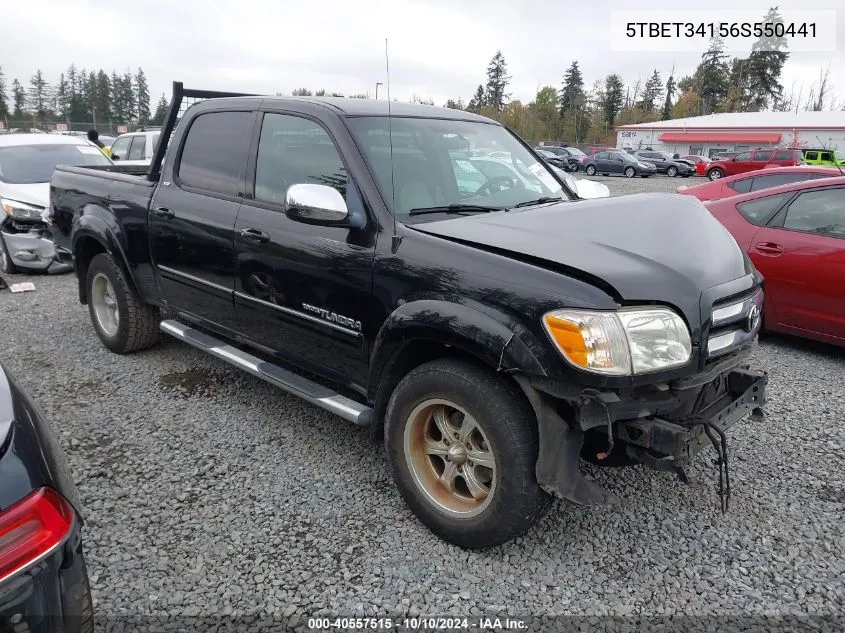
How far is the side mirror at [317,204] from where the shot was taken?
9.39 feet

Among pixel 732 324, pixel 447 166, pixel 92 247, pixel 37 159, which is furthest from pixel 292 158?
pixel 37 159

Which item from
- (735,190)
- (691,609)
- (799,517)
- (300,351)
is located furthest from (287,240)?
(735,190)

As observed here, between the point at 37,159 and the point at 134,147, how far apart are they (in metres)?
4.23

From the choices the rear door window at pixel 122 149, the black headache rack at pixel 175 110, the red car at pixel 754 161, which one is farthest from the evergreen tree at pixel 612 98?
the black headache rack at pixel 175 110

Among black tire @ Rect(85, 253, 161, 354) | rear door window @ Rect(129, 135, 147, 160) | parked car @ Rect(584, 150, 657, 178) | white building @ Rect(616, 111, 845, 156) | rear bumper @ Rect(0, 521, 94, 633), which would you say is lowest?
rear bumper @ Rect(0, 521, 94, 633)

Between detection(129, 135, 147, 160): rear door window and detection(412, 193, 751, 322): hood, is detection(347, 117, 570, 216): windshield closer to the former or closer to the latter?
detection(412, 193, 751, 322): hood

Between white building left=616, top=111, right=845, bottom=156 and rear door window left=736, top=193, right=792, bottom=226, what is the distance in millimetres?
45683

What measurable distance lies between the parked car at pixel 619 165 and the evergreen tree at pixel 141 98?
72.8 m

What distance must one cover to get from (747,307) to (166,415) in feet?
11.2

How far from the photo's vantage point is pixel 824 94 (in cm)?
8094

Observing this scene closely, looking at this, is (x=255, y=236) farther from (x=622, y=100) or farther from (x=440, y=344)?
(x=622, y=100)

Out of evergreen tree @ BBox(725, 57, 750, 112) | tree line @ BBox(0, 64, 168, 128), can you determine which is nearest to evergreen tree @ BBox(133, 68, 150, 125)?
tree line @ BBox(0, 64, 168, 128)

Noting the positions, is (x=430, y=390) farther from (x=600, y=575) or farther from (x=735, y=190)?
(x=735, y=190)

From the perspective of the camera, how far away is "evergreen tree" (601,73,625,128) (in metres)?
77.8
